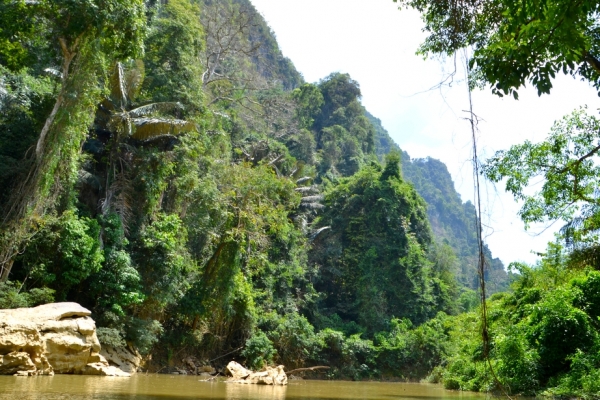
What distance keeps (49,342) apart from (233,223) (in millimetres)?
10178

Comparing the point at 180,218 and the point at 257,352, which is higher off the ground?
the point at 180,218

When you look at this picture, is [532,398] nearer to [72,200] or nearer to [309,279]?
[72,200]

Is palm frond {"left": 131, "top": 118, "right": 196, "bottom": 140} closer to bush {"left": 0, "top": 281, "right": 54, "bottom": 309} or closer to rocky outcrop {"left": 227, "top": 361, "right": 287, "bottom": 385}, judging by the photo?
bush {"left": 0, "top": 281, "right": 54, "bottom": 309}

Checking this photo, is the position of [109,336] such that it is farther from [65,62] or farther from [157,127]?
[65,62]

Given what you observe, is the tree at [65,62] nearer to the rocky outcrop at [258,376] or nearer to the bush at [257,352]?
the rocky outcrop at [258,376]

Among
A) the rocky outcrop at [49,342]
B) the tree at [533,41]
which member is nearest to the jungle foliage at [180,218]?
the rocky outcrop at [49,342]

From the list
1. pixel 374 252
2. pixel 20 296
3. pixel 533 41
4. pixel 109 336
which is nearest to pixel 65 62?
pixel 20 296

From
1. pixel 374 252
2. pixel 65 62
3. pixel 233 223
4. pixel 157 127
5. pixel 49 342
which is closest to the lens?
pixel 49 342

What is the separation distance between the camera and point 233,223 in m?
22.4

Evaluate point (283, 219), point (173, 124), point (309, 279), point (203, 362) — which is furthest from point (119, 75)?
point (309, 279)

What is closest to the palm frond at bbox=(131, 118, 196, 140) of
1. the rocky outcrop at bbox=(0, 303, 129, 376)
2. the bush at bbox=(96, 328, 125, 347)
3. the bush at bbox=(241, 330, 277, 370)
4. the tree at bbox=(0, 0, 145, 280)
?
the tree at bbox=(0, 0, 145, 280)

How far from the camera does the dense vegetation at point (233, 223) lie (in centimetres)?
1171

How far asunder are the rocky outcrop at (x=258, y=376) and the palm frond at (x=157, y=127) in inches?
347

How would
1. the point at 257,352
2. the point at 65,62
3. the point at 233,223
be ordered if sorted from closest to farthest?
the point at 65,62 → the point at 233,223 → the point at 257,352
